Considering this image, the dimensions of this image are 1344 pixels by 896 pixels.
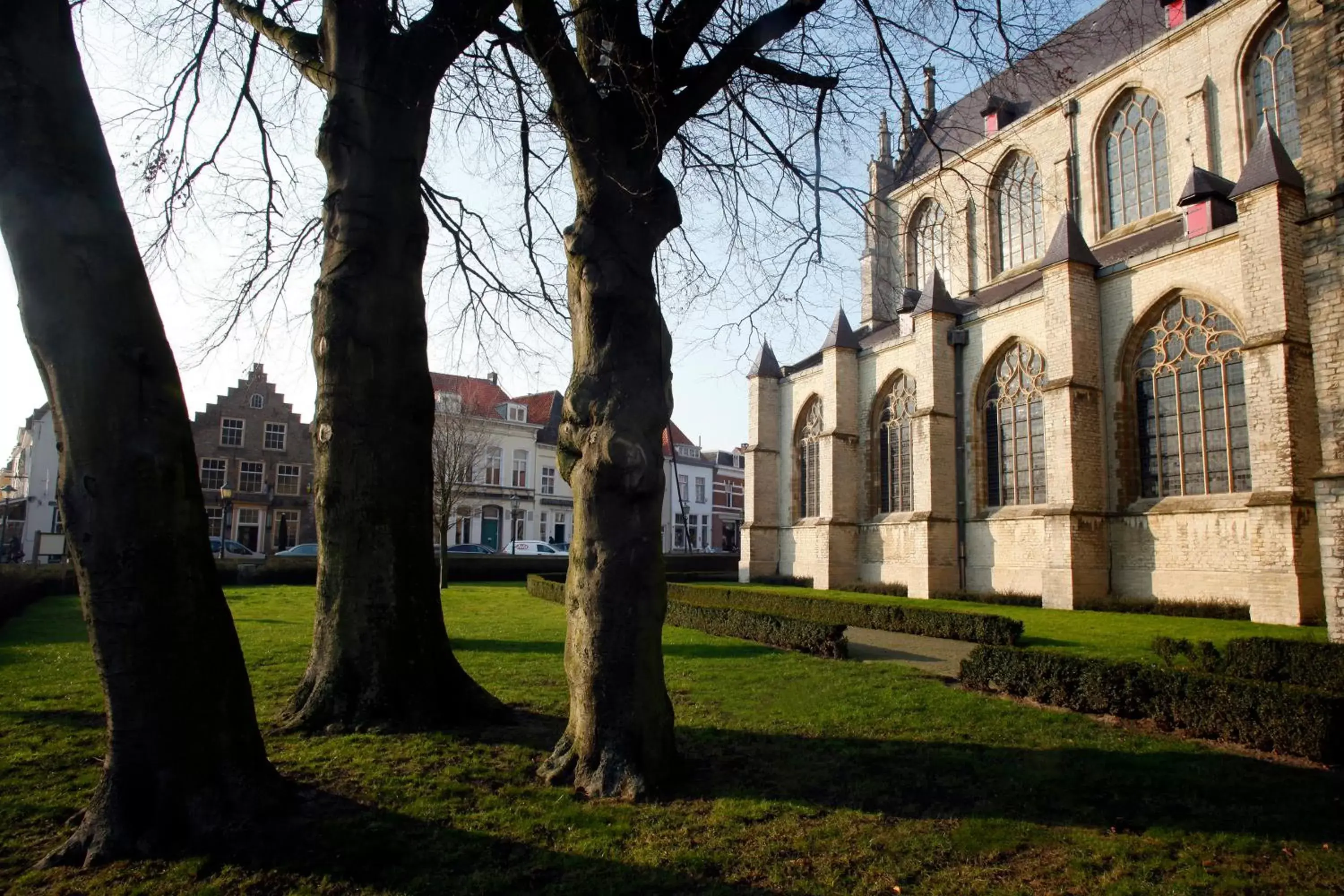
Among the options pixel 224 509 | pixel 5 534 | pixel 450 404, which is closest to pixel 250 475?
pixel 224 509

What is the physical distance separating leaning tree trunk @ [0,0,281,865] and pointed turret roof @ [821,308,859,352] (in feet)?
82.0

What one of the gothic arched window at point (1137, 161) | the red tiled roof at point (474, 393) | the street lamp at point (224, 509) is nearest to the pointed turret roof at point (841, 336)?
the gothic arched window at point (1137, 161)

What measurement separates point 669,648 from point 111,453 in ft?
28.3

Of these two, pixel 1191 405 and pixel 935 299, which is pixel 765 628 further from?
pixel 935 299

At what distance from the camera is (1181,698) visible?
6.71m

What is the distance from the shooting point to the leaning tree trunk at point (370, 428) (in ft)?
19.5

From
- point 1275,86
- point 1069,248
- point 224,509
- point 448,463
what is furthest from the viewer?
point 224,509

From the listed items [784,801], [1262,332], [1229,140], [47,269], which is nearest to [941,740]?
[784,801]

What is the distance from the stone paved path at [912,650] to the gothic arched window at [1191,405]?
8.83 metres

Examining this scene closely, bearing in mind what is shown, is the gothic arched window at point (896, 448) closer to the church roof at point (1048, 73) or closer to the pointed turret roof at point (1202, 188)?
the church roof at point (1048, 73)

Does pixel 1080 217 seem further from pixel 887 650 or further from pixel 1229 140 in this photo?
pixel 887 650

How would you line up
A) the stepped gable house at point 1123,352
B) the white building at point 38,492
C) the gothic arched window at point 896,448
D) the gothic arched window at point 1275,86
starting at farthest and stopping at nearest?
the white building at point 38,492 → the gothic arched window at point 896,448 → the gothic arched window at point 1275,86 → the stepped gable house at point 1123,352

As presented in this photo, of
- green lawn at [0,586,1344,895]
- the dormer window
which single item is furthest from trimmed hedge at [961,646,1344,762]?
the dormer window

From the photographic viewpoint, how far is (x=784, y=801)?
186 inches
